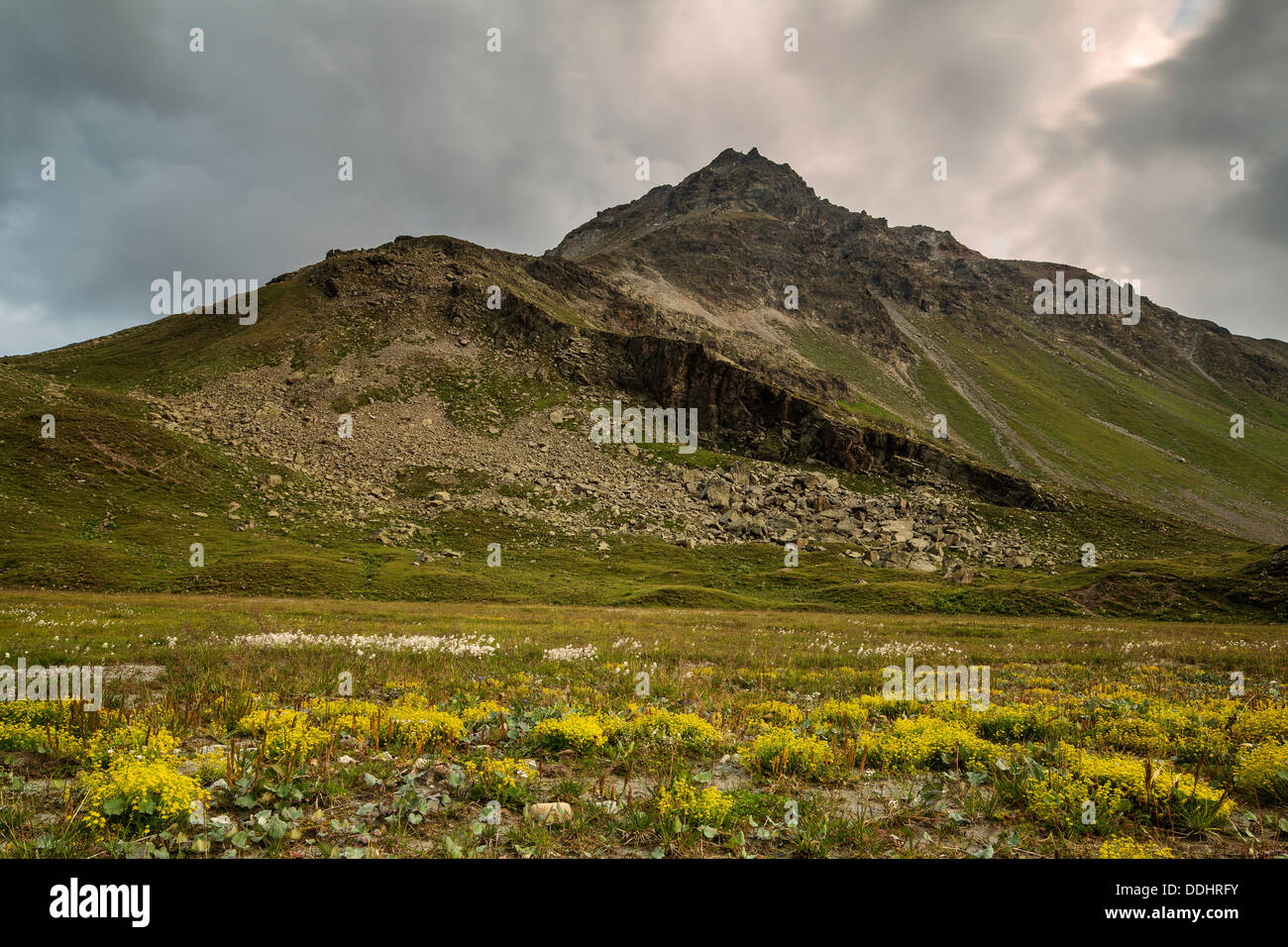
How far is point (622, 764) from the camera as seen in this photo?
791 cm

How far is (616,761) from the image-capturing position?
795 cm

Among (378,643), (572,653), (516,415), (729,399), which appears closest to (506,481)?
(516,415)

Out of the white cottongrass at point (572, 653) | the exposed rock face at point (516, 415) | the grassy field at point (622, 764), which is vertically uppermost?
the exposed rock face at point (516, 415)

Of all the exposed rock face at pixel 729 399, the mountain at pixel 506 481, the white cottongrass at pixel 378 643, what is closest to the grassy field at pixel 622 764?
the white cottongrass at pixel 378 643

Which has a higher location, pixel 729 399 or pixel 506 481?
pixel 729 399

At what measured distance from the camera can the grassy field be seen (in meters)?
5.34

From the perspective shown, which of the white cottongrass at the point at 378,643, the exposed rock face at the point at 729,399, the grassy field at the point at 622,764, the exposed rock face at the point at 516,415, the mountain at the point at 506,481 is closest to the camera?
the grassy field at the point at 622,764

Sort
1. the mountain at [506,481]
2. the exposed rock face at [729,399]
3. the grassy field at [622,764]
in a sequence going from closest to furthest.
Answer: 1. the grassy field at [622,764]
2. the mountain at [506,481]
3. the exposed rock face at [729,399]

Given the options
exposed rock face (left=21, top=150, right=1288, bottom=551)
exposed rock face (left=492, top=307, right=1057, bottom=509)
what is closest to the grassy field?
exposed rock face (left=21, top=150, right=1288, bottom=551)

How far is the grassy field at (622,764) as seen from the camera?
5.34 m

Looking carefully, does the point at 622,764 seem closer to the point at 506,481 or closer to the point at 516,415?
the point at 506,481

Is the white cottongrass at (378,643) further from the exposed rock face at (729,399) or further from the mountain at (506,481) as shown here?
the exposed rock face at (729,399)

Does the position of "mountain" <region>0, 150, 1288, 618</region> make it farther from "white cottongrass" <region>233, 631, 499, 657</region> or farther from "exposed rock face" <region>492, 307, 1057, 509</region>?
"white cottongrass" <region>233, 631, 499, 657</region>

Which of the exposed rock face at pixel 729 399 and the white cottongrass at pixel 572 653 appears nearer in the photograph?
the white cottongrass at pixel 572 653
